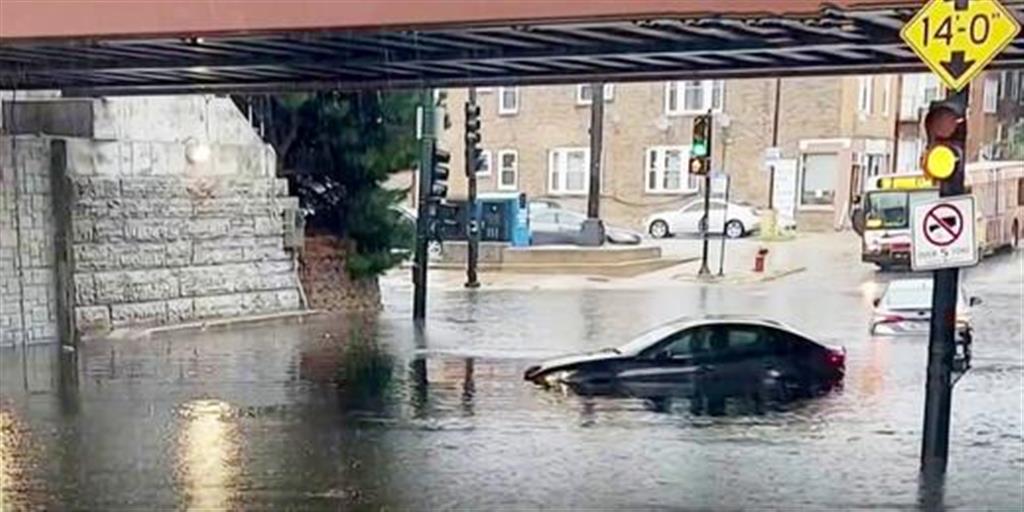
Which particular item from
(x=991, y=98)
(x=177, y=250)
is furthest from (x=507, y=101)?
(x=177, y=250)

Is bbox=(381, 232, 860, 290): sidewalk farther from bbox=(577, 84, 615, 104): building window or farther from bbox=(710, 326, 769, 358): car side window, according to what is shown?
bbox=(710, 326, 769, 358): car side window

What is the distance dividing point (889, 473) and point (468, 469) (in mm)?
3758

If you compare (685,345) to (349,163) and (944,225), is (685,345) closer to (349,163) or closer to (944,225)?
(944,225)

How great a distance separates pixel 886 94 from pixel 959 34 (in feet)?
94.4

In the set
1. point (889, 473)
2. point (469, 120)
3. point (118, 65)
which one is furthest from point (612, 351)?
point (469, 120)

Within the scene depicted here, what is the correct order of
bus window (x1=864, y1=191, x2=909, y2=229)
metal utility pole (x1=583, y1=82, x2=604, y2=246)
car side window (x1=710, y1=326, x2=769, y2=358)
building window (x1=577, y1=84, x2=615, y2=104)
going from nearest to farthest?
car side window (x1=710, y1=326, x2=769, y2=358)
bus window (x1=864, y1=191, x2=909, y2=229)
metal utility pole (x1=583, y1=82, x2=604, y2=246)
building window (x1=577, y1=84, x2=615, y2=104)

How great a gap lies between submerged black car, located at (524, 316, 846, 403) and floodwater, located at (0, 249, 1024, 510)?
63cm

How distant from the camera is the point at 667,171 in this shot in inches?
1409

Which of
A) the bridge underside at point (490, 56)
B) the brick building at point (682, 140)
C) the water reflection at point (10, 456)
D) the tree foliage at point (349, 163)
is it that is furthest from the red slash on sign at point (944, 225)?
the brick building at point (682, 140)

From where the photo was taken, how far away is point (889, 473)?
408 inches

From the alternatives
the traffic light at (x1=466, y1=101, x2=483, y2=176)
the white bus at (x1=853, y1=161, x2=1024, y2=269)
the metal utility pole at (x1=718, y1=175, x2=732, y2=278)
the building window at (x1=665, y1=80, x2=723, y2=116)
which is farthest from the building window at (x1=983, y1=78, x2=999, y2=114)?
the traffic light at (x1=466, y1=101, x2=483, y2=176)

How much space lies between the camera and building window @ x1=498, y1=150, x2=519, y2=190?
37.3 m

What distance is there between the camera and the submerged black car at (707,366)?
15203 mm

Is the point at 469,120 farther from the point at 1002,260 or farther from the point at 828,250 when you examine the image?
the point at 1002,260
